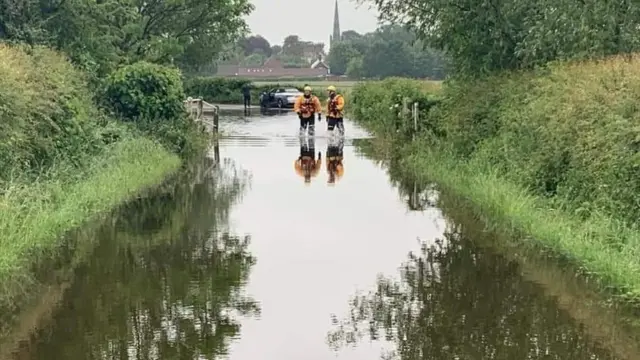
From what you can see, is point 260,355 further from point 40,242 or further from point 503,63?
point 503,63

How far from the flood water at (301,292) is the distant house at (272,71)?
9641cm

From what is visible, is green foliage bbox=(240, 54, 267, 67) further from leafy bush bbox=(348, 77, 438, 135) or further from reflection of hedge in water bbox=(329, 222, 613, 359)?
reflection of hedge in water bbox=(329, 222, 613, 359)

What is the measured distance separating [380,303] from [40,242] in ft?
13.3

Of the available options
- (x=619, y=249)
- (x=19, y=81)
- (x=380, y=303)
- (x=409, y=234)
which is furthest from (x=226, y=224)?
(x=619, y=249)

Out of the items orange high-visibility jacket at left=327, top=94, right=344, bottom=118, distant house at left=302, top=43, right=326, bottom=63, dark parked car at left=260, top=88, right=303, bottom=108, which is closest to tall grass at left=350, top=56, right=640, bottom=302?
orange high-visibility jacket at left=327, top=94, right=344, bottom=118

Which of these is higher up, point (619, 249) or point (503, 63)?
point (503, 63)

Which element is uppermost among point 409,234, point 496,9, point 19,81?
point 496,9

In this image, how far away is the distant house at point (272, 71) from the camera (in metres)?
113

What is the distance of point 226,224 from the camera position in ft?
41.8

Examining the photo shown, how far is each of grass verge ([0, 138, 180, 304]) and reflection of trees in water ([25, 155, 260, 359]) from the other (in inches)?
18.9

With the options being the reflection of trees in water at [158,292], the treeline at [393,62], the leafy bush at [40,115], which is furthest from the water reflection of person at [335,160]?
the treeline at [393,62]

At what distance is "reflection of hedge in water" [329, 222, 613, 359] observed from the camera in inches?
283

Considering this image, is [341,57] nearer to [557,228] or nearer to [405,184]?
[405,184]

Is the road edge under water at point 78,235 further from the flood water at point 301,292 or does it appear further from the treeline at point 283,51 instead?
the treeline at point 283,51
